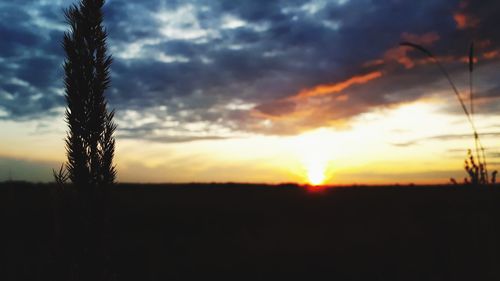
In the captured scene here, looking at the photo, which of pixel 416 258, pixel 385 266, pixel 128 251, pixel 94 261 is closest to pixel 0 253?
pixel 128 251

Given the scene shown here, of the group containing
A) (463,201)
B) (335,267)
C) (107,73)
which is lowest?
(335,267)

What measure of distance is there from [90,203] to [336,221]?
47.0 feet

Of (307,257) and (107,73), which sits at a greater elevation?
(107,73)

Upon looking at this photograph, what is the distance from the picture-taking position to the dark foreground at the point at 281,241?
948 cm

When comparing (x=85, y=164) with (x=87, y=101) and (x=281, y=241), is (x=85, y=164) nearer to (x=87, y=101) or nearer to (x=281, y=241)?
(x=87, y=101)

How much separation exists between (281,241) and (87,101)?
10487 millimetres

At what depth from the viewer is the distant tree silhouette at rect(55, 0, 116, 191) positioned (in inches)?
148

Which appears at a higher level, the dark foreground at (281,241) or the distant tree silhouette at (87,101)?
the distant tree silhouette at (87,101)

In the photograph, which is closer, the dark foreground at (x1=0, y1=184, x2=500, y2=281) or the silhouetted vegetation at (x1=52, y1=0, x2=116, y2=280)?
the silhouetted vegetation at (x1=52, y1=0, x2=116, y2=280)

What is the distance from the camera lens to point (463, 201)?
18.8 meters

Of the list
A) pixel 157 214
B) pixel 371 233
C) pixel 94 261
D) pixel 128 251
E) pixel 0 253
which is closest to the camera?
pixel 94 261

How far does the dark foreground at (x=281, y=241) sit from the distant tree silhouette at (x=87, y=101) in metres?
A: 0.63

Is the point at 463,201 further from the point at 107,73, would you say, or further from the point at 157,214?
the point at 107,73

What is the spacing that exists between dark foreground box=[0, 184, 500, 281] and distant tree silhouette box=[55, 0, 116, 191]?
0.63 meters
